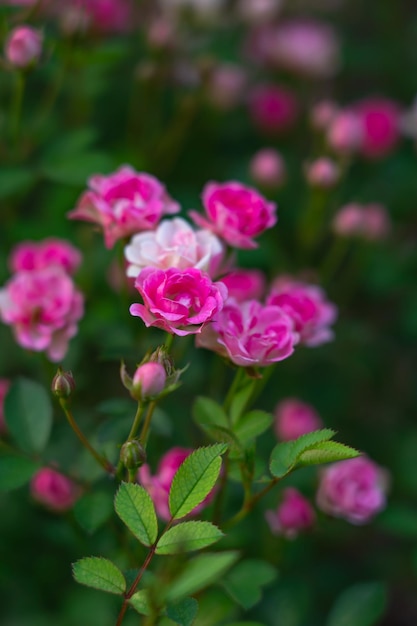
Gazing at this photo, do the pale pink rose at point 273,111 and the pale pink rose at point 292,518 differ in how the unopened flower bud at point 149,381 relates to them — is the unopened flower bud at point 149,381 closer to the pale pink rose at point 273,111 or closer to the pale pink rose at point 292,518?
the pale pink rose at point 292,518

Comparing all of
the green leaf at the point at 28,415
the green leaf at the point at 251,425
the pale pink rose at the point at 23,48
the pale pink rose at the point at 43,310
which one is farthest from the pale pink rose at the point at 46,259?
the green leaf at the point at 251,425

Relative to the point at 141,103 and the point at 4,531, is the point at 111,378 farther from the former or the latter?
the point at 141,103

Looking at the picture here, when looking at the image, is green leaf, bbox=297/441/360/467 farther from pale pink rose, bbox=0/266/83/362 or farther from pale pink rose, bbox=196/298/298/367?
pale pink rose, bbox=0/266/83/362

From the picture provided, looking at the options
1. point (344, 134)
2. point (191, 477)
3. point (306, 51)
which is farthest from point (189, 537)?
point (306, 51)

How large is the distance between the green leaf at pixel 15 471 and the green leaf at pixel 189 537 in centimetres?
26

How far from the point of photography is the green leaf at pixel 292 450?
79cm

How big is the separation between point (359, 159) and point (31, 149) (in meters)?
1.05

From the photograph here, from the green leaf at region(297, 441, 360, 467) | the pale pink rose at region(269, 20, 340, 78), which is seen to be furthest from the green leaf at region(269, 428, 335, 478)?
the pale pink rose at region(269, 20, 340, 78)

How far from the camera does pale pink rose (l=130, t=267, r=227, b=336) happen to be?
32.9 inches

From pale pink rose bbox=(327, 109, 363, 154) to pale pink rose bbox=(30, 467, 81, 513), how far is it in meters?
0.89

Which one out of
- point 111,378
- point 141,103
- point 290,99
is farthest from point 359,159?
point 111,378

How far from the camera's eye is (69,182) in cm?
127

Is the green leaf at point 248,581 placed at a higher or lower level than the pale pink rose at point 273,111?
lower

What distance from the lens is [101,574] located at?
0.77 meters
